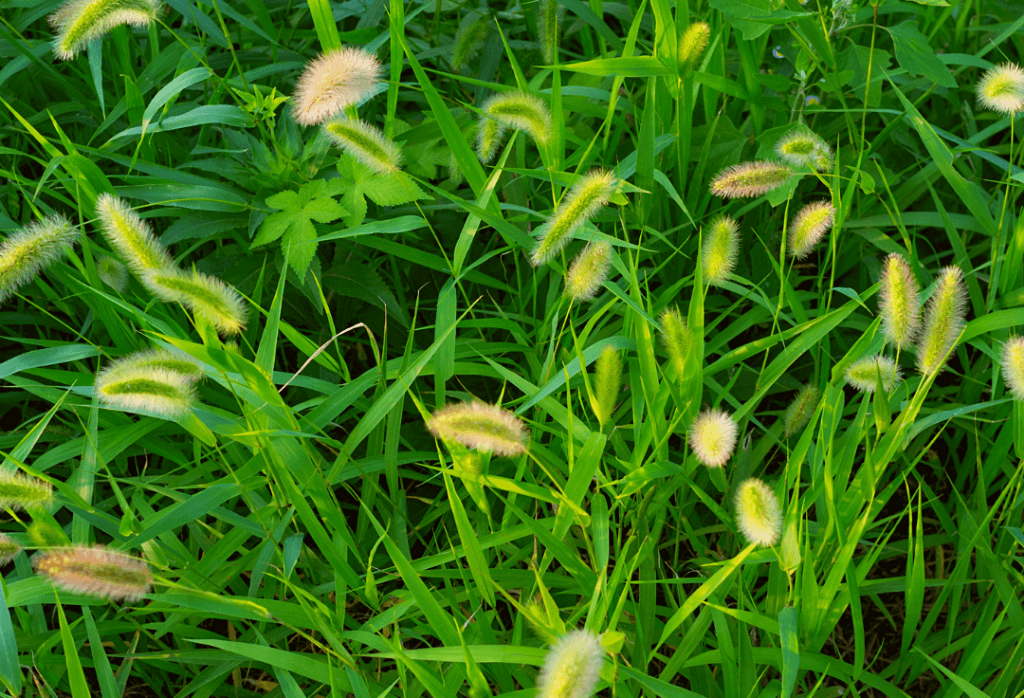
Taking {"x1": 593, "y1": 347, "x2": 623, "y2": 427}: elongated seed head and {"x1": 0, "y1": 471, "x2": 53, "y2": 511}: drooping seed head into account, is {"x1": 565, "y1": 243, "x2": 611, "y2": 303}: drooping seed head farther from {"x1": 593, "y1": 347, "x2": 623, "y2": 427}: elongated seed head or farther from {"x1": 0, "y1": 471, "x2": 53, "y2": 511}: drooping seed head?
{"x1": 0, "y1": 471, "x2": 53, "y2": 511}: drooping seed head

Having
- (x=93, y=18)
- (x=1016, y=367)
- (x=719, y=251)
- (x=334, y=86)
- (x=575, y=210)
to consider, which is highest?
(x=93, y=18)

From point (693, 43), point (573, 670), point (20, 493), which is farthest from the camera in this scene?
point (693, 43)

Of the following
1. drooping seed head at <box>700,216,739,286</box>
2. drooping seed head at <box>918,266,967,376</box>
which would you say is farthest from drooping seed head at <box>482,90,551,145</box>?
drooping seed head at <box>918,266,967,376</box>

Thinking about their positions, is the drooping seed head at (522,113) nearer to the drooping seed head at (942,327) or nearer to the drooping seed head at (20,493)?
the drooping seed head at (942,327)

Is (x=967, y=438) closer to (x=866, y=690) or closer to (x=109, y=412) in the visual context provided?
(x=866, y=690)

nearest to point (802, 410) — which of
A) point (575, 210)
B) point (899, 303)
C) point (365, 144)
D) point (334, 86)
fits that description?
point (899, 303)

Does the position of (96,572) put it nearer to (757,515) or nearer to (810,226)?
(757,515)
